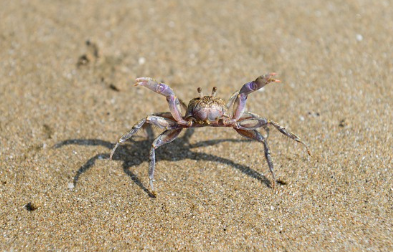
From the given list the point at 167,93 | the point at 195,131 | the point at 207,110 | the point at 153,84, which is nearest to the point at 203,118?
the point at 207,110

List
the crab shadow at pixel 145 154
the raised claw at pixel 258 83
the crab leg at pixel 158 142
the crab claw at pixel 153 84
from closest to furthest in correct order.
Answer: the raised claw at pixel 258 83
the crab claw at pixel 153 84
the crab leg at pixel 158 142
the crab shadow at pixel 145 154

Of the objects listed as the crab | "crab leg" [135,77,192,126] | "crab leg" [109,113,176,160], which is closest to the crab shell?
the crab

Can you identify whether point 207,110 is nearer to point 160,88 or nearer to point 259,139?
point 160,88

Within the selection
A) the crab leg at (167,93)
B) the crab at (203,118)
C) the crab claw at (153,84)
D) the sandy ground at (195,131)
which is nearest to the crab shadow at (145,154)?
the sandy ground at (195,131)

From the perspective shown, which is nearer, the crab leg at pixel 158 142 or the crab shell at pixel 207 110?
the crab shell at pixel 207 110

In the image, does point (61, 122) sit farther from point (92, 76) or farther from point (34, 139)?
point (92, 76)

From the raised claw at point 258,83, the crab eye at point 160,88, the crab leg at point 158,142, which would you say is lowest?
the crab leg at point 158,142

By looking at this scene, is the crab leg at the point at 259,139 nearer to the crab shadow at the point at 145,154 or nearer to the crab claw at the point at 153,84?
the crab shadow at the point at 145,154

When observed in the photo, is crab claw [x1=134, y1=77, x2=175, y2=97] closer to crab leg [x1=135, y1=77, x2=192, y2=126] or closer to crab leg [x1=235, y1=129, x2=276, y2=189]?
crab leg [x1=135, y1=77, x2=192, y2=126]
